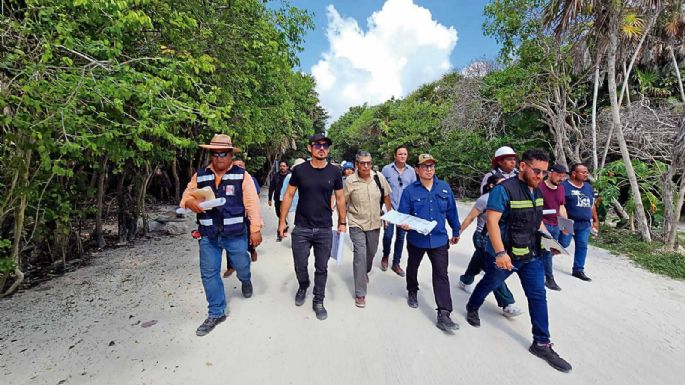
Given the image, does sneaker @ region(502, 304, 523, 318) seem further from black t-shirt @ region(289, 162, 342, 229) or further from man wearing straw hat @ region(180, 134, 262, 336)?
man wearing straw hat @ region(180, 134, 262, 336)

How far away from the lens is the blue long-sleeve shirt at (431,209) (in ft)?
10.8

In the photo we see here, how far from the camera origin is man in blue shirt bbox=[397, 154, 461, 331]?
3188mm

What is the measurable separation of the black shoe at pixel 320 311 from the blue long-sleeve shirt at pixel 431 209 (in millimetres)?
1222

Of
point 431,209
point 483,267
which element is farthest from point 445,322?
point 431,209

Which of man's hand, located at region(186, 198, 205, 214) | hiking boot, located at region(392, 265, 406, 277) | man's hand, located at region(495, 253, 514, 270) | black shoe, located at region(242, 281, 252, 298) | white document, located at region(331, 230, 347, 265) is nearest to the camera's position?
man's hand, located at region(495, 253, 514, 270)

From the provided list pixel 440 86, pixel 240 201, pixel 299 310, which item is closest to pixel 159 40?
pixel 240 201

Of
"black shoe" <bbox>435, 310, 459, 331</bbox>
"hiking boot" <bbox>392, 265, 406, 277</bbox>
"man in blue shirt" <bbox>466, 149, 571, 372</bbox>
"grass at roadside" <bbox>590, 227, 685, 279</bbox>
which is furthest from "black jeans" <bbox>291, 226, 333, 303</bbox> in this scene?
"grass at roadside" <bbox>590, 227, 685, 279</bbox>

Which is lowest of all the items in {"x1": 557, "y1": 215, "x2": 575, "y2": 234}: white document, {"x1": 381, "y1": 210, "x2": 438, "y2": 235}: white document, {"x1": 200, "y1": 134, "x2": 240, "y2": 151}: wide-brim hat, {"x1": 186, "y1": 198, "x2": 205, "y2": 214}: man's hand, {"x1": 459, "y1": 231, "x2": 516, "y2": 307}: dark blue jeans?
{"x1": 459, "y1": 231, "x2": 516, "y2": 307}: dark blue jeans

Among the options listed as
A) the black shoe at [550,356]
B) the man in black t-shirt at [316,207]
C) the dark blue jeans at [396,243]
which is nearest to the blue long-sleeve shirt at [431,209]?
the man in black t-shirt at [316,207]

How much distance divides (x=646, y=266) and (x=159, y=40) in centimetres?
838

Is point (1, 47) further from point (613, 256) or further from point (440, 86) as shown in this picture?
point (440, 86)

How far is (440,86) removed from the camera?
23859 mm

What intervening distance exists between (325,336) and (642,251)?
6.48m

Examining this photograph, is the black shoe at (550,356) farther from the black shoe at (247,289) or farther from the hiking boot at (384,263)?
the black shoe at (247,289)
